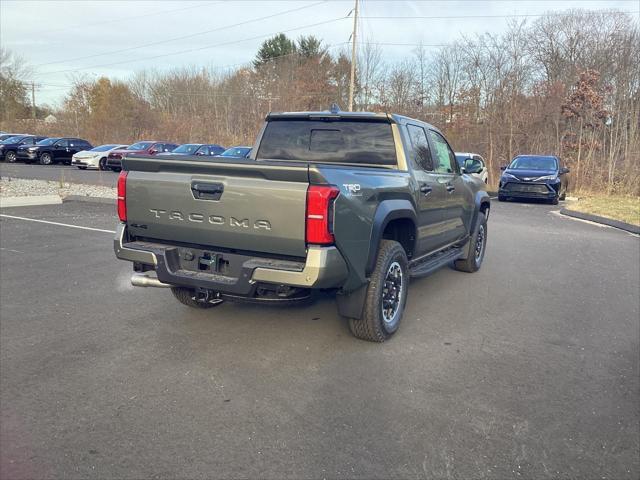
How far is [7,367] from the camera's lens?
380 cm

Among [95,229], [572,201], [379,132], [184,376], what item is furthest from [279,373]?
[572,201]

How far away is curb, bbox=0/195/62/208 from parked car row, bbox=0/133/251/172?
10.5m

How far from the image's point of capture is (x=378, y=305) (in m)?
4.25

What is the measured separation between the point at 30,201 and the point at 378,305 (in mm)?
11542

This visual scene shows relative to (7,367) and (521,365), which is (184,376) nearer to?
(7,367)

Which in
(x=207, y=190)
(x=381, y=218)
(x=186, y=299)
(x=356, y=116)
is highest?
(x=356, y=116)

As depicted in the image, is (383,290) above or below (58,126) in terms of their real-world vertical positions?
below

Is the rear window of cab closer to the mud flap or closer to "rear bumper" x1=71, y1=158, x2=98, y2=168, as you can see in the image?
the mud flap

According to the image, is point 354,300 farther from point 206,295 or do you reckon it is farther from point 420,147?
point 420,147

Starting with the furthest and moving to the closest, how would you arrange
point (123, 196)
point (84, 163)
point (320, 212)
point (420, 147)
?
point (84, 163), point (420, 147), point (123, 196), point (320, 212)

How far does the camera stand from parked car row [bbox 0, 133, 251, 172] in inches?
1021

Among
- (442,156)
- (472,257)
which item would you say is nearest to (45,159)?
(472,257)

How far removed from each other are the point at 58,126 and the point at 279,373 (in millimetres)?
55477

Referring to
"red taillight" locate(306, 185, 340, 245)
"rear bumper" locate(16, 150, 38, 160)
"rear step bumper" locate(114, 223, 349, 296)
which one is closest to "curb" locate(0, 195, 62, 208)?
"rear step bumper" locate(114, 223, 349, 296)
